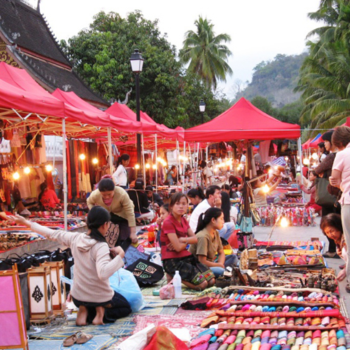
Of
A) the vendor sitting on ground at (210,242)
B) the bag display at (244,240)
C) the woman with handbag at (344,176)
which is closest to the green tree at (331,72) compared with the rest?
the bag display at (244,240)

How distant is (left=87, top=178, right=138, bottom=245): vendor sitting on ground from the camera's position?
745cm

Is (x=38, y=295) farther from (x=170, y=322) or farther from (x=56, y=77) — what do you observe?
(x=56, y=77)

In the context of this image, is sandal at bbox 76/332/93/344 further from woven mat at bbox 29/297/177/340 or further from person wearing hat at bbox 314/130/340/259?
person wearing hat at bbox 314/130/340/259

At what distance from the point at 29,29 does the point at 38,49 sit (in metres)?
1.87

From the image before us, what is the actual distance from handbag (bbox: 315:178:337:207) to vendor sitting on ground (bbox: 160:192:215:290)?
9.24 ft

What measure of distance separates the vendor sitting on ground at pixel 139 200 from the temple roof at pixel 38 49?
7809 millimetres

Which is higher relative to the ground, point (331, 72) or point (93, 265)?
point (331, 72)

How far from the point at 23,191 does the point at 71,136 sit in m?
3.06

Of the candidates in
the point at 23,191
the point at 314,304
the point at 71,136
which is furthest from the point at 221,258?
the point at 71,136

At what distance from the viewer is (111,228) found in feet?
25.0

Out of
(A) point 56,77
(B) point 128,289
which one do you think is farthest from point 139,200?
(A) point 56,77

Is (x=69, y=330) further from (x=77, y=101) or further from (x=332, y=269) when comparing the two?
(x=77, y=101)

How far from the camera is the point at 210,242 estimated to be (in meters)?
7.39

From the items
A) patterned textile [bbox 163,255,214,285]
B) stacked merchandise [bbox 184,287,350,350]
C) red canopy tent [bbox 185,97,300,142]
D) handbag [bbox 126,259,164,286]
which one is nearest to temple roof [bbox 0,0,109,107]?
red canopy tent [bbox 185,97,300,142]
